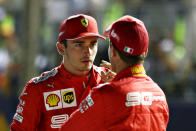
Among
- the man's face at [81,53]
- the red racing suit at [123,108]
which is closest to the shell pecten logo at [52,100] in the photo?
the man's face at [81,53]

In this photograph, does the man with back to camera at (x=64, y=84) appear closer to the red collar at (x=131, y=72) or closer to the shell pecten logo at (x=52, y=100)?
the shell pecten logo at (x=52, y=100)

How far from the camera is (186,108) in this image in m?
7.35

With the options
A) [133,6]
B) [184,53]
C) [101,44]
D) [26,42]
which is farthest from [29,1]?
[184,53]

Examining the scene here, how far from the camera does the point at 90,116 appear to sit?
274 cm

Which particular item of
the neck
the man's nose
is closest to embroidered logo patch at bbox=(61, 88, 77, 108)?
the neck

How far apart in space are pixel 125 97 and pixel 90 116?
0.27 meters

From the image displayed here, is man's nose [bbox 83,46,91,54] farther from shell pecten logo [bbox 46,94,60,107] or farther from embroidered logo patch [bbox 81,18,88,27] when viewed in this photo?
shell pecten logo [bbox 46,94,60,107]

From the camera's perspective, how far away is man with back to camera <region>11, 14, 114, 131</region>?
3256 millimetres

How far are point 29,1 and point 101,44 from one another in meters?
1.77

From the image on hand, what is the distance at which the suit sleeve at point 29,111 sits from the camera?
3.23m

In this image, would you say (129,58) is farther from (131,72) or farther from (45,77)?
(45,77)

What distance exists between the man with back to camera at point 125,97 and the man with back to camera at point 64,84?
0.50 metres

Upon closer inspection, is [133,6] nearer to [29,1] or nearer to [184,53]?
[184,53]

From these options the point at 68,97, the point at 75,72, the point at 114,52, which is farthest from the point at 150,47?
A: the point at 114,52
